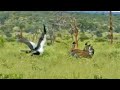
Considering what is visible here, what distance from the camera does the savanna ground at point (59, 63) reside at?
11.8 metres

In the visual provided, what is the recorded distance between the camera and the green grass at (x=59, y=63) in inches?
466

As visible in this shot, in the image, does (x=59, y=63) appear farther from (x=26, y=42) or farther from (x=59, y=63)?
(x=26, y=42)

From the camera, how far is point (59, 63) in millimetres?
11961

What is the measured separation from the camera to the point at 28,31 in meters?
12.0

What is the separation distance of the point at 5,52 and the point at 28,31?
Answer: 61 centimetres

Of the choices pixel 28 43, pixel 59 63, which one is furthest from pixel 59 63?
pixel 28 43

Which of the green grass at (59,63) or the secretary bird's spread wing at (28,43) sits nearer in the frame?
the green grass at (59,63)

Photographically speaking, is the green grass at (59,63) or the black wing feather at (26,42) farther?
the black wing feather at (26,42)

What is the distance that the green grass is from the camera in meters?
11.8

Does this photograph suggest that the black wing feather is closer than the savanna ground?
No

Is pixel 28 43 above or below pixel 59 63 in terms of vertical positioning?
above

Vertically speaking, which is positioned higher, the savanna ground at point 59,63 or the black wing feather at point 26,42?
the black wing feather at point 26,42

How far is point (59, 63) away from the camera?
12.0m
